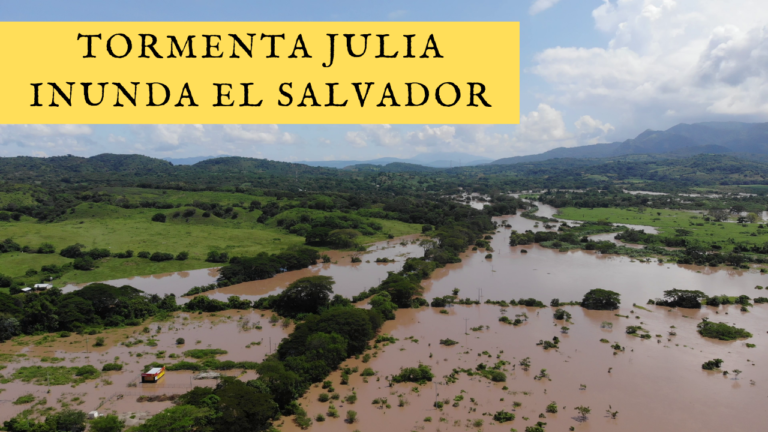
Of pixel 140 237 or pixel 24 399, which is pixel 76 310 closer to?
pixel 24 399

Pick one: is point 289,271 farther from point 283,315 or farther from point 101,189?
point 101,189

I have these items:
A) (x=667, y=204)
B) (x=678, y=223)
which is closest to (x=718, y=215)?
(x=678, y=223)

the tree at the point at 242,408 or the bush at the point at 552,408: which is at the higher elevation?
the tree at the point at 242,408

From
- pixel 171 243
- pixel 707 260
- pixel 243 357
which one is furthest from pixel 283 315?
pixel 707 260

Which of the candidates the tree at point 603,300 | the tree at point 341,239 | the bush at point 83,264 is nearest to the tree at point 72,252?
the bush at point 83,264

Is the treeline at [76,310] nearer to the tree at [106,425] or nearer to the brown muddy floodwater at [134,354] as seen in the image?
the brown muddy floodwater at [134,354]

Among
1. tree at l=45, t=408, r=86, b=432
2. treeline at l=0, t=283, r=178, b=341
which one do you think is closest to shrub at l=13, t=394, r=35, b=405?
tree at l=45, t=408, r=86, b=432
